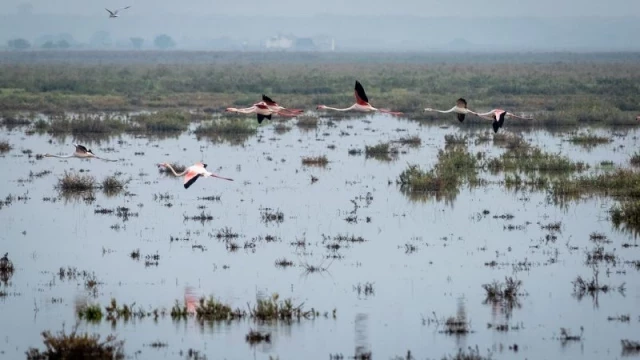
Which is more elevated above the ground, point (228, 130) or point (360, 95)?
point (360, 95)

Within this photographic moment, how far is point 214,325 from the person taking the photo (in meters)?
12.5

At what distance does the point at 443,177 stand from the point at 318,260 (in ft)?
25.9

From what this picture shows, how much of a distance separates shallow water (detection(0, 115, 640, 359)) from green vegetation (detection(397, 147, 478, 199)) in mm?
371

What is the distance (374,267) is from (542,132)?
21.2 m

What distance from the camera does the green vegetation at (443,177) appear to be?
2303 cm

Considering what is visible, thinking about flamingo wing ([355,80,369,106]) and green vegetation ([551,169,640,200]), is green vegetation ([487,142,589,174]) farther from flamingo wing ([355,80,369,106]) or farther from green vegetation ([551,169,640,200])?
flamingo wing ([355,80,369,106])

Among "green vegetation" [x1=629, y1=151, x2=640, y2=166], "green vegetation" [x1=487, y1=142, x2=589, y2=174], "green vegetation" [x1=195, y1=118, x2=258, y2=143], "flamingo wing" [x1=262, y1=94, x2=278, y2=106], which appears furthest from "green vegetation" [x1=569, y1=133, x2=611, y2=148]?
"flamingo wing" [x1=262, y1=94, x2=278, y2=106]

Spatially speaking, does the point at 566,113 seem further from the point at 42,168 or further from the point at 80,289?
the point at 80,289

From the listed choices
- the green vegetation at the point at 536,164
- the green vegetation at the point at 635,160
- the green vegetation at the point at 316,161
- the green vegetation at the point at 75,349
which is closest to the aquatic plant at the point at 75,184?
the green vegetation at the point at 316,161

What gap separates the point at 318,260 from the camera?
16141 millimetres

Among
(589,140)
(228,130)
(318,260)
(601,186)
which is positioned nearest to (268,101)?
(318,260)

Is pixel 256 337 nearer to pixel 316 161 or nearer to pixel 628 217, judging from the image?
A: pixel 628 217

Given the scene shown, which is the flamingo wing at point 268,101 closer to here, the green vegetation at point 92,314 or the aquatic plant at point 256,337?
the green vegetation at point 92,314

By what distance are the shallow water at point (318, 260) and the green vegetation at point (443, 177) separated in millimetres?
371
